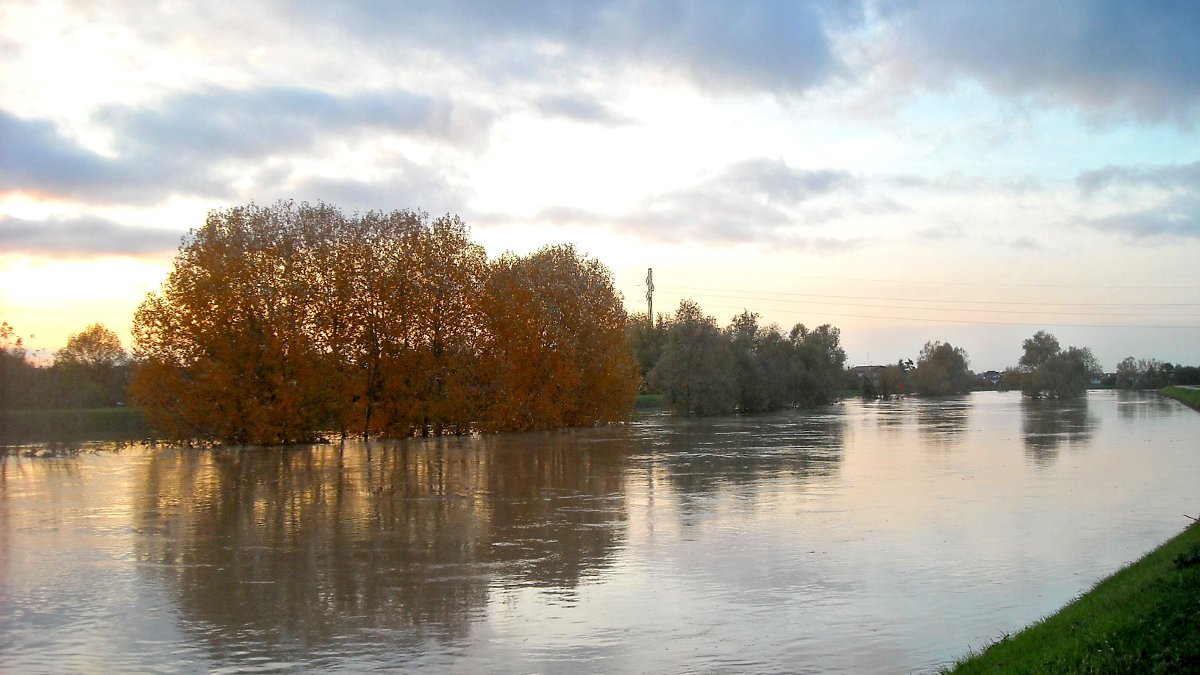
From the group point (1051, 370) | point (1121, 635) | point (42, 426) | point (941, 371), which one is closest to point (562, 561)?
point (1121, 635)

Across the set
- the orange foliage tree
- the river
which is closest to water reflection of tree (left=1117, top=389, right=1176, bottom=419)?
the orange foliage tree

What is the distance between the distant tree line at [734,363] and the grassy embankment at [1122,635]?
62485mm

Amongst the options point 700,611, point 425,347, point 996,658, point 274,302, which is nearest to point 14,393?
point 274,302

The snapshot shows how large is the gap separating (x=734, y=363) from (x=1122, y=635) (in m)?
69.3

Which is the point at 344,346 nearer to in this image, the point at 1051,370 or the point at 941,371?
the point at 1051,370

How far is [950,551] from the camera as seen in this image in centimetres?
1432

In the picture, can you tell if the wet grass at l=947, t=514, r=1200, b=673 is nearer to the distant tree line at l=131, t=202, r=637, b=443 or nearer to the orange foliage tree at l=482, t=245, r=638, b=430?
the distant tree line at l=131, t=202, r=637, b=443

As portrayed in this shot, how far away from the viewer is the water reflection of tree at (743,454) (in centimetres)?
2505

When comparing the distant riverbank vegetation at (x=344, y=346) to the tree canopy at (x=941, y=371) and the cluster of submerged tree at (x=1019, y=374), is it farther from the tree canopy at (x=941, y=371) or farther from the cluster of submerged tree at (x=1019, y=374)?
the tree canopy at (x=941, y=371)

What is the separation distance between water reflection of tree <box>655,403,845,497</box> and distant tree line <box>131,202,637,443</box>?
8533mm

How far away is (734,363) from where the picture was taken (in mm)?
76438

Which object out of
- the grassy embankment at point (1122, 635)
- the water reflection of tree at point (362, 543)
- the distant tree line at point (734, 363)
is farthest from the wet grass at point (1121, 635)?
the distant tree line at point (734, 363)

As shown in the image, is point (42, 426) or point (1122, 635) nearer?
point (1122, 635)

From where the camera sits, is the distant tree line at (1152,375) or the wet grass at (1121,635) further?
the distant tree line at (1152,375)
